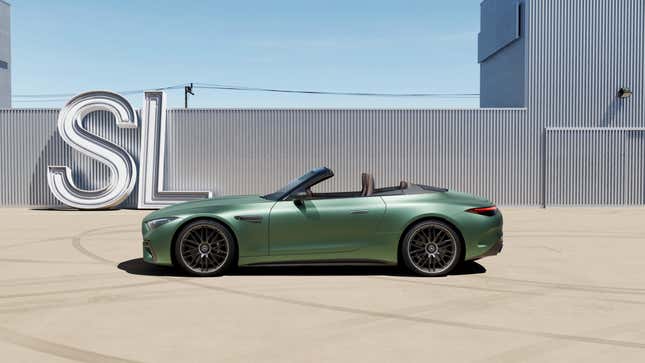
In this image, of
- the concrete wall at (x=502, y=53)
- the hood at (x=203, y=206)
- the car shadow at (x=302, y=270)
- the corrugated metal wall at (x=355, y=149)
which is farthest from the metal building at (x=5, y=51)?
the hood at (x=203, y=206)

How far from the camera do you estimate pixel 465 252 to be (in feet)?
22.3

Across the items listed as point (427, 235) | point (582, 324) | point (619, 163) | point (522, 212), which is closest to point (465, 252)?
Result: point (427, 235)

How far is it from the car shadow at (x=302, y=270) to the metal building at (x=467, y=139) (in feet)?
40.1

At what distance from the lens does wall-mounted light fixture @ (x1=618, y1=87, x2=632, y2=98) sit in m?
20.0

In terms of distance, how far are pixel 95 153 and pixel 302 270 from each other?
13942 mm

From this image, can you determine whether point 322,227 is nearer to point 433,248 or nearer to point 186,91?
point 433,248

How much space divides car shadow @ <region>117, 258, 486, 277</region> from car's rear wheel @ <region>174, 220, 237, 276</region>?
257 mm

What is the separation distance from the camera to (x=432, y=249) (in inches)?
268

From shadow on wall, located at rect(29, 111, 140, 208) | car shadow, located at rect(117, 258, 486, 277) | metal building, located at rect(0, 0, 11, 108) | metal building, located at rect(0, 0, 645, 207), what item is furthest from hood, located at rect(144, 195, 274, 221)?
metal building, located at rect(0, 0, 11, 108)

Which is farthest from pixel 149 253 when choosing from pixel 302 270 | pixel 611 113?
pixel 611 113

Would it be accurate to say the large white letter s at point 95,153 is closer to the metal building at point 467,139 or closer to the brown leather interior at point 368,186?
the metal building at point 467,139

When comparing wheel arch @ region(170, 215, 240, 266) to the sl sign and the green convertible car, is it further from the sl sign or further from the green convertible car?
the sl sign

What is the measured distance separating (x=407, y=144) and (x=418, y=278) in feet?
43.9

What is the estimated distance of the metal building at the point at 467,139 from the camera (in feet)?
64.6
